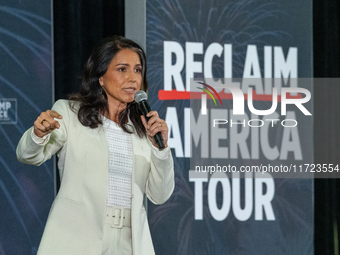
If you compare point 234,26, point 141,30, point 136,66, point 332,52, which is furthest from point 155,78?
point 332,52

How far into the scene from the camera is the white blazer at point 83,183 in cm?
151

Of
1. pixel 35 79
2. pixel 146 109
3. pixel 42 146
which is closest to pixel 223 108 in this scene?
pixel 35 79

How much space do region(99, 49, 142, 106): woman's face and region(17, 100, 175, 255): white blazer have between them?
168 mm

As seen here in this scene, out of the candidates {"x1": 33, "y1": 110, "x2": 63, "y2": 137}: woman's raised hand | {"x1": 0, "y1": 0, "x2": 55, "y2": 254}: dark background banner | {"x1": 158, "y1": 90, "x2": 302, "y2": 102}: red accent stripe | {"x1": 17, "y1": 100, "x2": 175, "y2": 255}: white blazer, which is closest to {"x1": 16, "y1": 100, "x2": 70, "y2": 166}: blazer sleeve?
{"x1": 17, "y1": 100, "x2": 175, "y2": 255}: white blazer

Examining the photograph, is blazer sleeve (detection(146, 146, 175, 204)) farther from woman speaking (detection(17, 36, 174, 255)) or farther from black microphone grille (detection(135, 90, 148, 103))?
black microphone grille (detection(135, 90, 148, 103))

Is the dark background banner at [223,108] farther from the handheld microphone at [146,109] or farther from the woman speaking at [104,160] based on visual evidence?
the handheld microphone at [146,109]

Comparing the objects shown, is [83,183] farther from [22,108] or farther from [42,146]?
[22,108]

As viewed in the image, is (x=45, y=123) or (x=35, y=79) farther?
(x=35, y=79)

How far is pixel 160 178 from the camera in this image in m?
1.70

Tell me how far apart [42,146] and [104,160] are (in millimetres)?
234

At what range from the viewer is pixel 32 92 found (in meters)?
2.69

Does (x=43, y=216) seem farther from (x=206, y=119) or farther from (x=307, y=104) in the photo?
(x=307, y=104)

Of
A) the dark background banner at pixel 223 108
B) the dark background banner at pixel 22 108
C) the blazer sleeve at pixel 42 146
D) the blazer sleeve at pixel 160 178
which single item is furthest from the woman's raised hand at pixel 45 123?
the dark background banner at pixel 223 108

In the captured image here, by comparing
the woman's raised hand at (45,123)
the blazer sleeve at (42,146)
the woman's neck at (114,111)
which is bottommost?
the blazer sleeve at (42,146)
